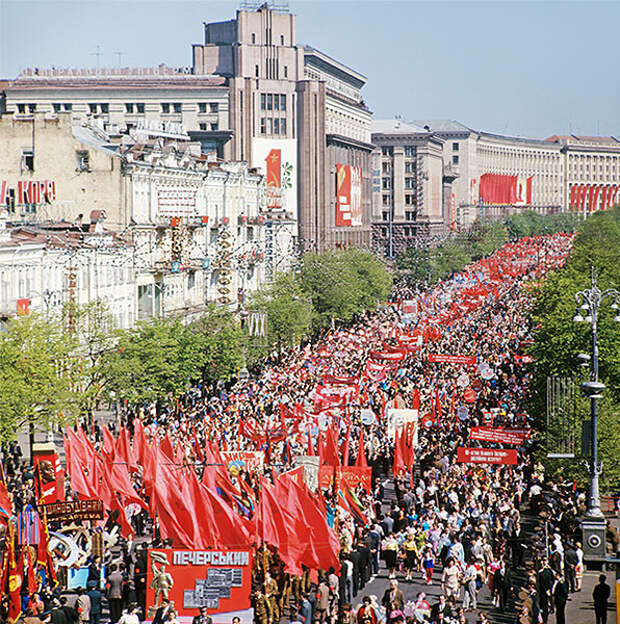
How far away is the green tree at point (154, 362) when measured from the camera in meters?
54.9

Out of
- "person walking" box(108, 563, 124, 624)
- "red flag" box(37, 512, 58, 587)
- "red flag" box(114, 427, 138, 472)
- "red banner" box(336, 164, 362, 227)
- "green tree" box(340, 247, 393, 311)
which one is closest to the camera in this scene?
"person walking" box(108, 563, 124, 624)

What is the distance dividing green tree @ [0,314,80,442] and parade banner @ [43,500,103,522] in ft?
44.3

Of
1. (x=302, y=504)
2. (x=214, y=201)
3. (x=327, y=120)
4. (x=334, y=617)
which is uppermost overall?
(x=327, y=120)

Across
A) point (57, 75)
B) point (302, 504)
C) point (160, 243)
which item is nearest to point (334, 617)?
point (302, 504)

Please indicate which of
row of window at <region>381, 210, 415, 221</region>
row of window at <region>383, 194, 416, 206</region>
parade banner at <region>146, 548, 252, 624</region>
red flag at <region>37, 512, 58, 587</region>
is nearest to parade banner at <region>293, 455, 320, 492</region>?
red flag at <region>37, 512, 58, 587</region>

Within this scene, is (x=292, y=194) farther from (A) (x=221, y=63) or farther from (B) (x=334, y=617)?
(B) (x=334, y=617)

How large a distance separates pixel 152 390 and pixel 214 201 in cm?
3882

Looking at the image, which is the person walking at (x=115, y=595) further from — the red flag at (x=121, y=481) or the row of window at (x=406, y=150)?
the row of window at (x=406, y=150)

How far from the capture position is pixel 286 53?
128625mm

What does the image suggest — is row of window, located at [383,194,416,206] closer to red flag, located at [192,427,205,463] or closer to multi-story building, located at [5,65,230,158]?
multi-story building, located at [5,65,230,158]

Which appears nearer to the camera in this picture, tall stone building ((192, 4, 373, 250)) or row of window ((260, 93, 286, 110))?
tall stone building ((192, 4, 373, 250))

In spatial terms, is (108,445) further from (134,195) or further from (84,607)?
(134,195)

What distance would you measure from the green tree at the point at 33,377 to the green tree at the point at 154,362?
4.72 m

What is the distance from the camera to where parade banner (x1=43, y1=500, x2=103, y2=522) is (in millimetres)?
29250
